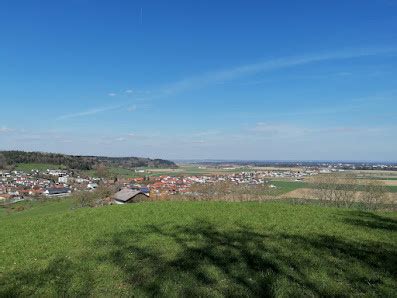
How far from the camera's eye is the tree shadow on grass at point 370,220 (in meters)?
12.4

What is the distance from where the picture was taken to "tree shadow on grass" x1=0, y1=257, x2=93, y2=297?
272 inches

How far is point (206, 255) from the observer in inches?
344

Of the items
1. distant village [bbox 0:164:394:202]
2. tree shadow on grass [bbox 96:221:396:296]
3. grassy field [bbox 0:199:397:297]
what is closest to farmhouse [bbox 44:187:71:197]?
distant village [bbox 0:164:394:202]

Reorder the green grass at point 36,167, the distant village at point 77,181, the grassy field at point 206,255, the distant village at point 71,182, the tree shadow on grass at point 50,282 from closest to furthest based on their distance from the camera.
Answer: the grassy field at point 206,255 → the tree shadow on grass at point 50,282 → the distant village at point 77,181 → the distant village at point 71,182 → the green grass at point 36,167

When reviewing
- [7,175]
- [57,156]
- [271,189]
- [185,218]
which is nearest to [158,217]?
[185,218]

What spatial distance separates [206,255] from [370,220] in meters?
8.79

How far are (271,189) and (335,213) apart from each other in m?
18.2

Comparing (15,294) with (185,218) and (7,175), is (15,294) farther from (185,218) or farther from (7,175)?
(7,175)

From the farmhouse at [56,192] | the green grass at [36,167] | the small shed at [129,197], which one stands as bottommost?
the farmhouse at [56,192]

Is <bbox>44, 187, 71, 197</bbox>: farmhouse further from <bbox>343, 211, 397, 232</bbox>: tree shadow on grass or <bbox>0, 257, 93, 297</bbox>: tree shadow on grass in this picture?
<bbox>0, 257, 93, 297</bbox>: tree shadow on grass

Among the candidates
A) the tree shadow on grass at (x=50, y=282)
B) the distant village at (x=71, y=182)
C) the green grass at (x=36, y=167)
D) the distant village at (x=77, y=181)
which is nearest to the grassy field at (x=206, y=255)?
the tree shadow on grass at (x=50, y=282)

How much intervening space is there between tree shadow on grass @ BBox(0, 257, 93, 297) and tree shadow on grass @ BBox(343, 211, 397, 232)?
1044 cm

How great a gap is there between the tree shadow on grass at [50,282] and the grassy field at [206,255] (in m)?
0.02

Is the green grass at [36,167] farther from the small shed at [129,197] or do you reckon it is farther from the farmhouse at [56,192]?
the small shed at [129,197]
